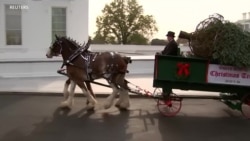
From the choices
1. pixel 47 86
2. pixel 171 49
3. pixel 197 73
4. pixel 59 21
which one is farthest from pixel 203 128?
pixel 59 21

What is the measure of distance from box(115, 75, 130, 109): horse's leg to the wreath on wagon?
2076 millimetres

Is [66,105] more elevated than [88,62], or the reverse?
[88,62]

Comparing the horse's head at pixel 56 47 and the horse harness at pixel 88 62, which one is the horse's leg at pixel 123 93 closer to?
the horse harness at pixel 88 62

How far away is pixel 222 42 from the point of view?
1025cm

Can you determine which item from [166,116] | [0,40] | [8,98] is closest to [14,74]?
[0,40]

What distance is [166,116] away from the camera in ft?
36.4

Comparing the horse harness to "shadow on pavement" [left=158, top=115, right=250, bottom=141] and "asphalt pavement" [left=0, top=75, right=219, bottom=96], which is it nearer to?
"shadow on pavement" [left=158, top=115, right=250, bottom=141]

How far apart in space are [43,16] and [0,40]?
2.21 m

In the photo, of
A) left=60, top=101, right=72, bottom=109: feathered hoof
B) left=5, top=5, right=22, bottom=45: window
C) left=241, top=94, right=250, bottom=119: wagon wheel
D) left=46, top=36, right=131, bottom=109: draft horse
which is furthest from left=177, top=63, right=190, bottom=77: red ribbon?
left=5, top=5, right=22, bottom=45: window

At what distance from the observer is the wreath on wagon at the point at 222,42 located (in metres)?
10.1

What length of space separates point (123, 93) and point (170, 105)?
1340mm

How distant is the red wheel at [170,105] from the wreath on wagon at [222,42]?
1.21m

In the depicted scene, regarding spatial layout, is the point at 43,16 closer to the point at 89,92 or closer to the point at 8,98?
the point at 8,98

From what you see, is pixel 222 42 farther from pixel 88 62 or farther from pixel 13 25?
pixel 13 25
